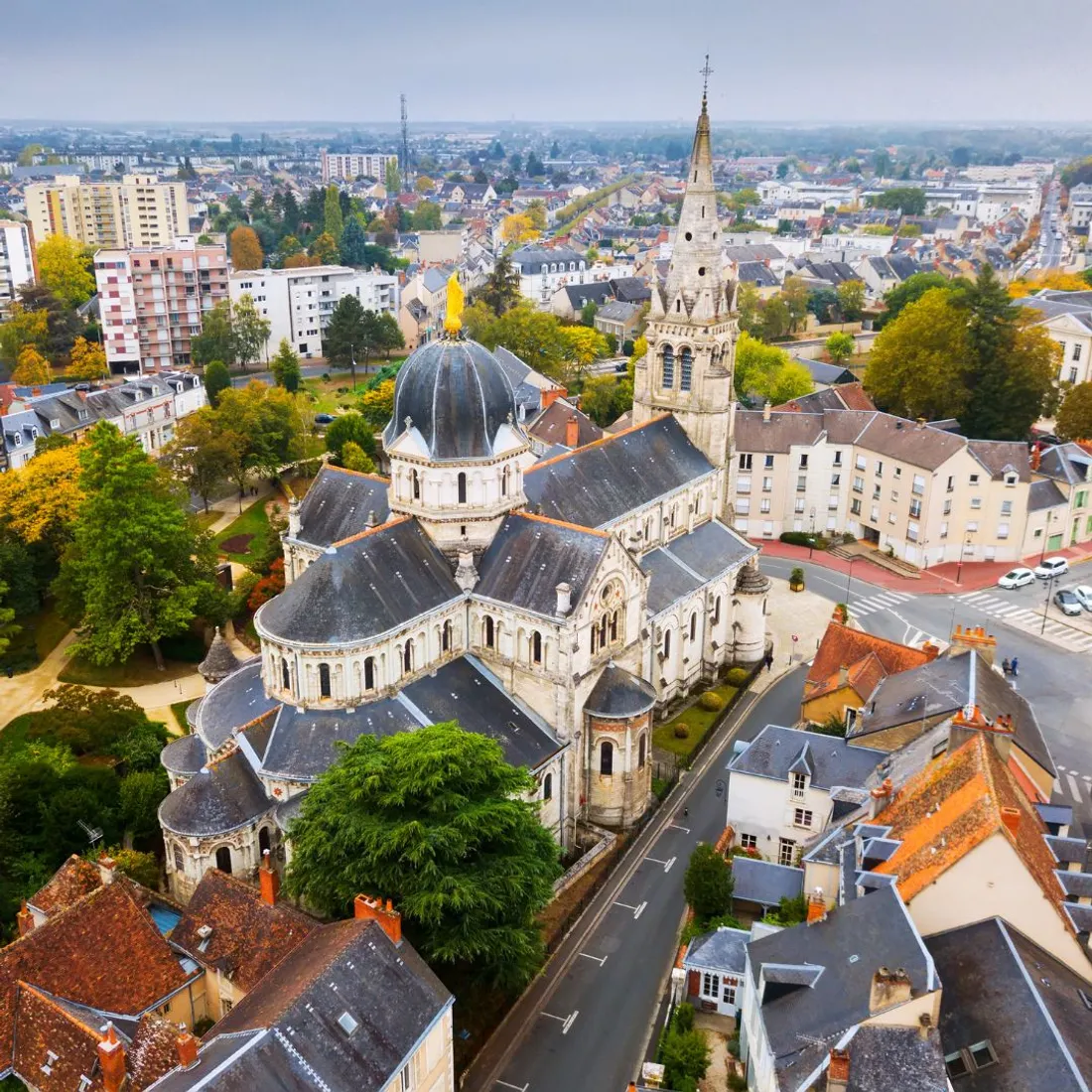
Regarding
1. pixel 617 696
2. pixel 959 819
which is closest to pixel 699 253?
pixel 617 696

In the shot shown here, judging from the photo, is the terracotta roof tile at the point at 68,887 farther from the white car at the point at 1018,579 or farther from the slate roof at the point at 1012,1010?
the white car at the point at 1018,579

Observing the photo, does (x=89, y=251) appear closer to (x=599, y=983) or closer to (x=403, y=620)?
(x=403, y=620)

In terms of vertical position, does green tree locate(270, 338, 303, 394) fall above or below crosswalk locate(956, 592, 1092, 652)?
above

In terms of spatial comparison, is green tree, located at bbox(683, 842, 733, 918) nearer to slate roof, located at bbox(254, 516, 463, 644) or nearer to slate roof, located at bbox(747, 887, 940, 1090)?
slate roof, located at bbox(747, 887, 940, 1090)

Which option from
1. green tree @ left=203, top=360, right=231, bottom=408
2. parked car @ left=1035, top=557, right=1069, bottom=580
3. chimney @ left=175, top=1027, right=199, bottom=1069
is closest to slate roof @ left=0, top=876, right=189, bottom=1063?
chimney @ left=175, top=1027, right=199, bottom=1069

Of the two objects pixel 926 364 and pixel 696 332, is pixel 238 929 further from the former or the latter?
pixel 926 364

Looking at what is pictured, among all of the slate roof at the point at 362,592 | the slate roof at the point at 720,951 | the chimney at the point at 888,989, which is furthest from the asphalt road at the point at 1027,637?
the slate roof at the point at 362,592

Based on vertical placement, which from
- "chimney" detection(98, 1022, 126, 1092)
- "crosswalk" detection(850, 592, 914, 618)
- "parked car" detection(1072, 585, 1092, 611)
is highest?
"chimney" detection(98, 1022, 126, 1092)
